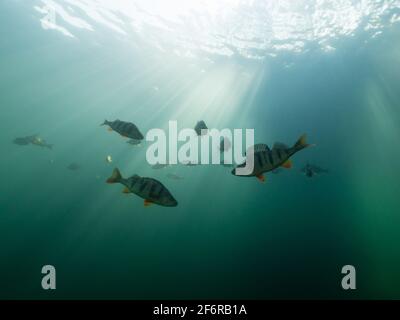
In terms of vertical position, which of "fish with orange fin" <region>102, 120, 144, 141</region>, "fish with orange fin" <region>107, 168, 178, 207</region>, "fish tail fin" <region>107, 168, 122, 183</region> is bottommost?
"fish with orange fin" <region>107, 168, 178, 207</region>

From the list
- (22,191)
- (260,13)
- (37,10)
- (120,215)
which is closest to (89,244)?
(120,215)

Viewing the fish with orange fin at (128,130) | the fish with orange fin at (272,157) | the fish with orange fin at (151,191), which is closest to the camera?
the fish with orange fin at (272,157)

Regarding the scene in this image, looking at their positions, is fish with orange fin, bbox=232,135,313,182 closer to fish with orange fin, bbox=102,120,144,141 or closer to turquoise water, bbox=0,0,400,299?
fish with orange fin, bbox=102,120,144,141

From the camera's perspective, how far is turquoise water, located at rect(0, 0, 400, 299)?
27172 mm

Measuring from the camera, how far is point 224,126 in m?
47.9

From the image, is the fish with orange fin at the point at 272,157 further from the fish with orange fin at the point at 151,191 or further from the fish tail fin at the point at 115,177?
the fish tail fin at the point at 115,177

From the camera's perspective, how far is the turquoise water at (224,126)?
27.2 meters

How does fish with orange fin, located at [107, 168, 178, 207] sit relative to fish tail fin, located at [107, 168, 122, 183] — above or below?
below

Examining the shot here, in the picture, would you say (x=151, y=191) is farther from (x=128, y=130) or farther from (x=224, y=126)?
(x=224, y=126)

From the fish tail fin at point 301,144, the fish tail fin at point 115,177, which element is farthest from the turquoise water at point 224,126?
the fish tail fin at point 301,144

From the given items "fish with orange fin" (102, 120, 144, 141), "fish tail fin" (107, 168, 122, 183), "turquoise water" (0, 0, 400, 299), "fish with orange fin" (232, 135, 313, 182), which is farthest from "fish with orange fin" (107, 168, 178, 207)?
"turquoise water" (0, 0, 400, 299)

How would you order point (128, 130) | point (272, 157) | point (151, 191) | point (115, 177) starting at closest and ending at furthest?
point (272, 157) < point (151, 191) < point (115, 177) < point (128, 130)

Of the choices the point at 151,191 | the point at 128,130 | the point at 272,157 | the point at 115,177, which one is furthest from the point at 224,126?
the point at 272,157

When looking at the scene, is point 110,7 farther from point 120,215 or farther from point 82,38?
point 120,215
